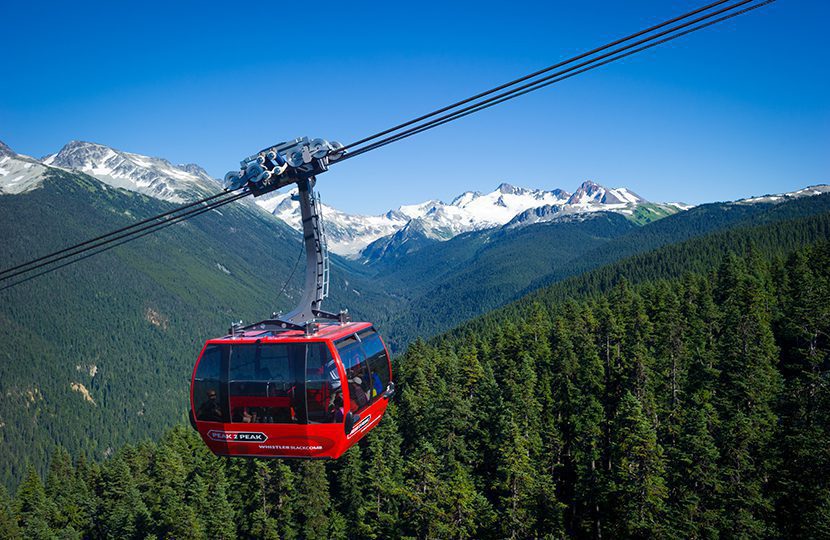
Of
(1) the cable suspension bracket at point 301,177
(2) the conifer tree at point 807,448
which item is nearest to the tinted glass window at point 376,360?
(1) the cable suspension bracket at point 301,177

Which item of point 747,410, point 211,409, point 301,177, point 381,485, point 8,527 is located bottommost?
point 8,527

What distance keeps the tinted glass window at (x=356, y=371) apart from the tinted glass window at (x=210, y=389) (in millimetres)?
4393

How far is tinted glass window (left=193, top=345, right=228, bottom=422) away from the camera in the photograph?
1855 cm

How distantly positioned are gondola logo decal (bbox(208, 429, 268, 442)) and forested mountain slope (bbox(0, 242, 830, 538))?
22912 mm

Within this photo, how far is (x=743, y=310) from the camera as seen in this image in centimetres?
6931

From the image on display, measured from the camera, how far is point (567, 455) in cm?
5725

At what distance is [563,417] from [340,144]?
162 ft

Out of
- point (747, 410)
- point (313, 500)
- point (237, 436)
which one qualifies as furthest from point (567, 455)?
point (237, 436)

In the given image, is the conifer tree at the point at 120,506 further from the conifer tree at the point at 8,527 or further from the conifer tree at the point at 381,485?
the conifer tree at the point at 381,485

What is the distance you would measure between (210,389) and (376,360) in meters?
6.20

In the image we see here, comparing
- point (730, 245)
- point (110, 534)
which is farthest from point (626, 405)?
point (730, 245)

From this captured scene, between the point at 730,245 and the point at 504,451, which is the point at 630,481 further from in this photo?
the point at 730,245

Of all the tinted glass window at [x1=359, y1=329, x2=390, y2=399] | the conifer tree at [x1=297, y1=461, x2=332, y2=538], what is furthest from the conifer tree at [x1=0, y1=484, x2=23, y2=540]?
the tinted glass window at [x1=359, y1=329, x2=390, y2=399]

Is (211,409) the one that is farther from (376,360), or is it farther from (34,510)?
(34,510)
